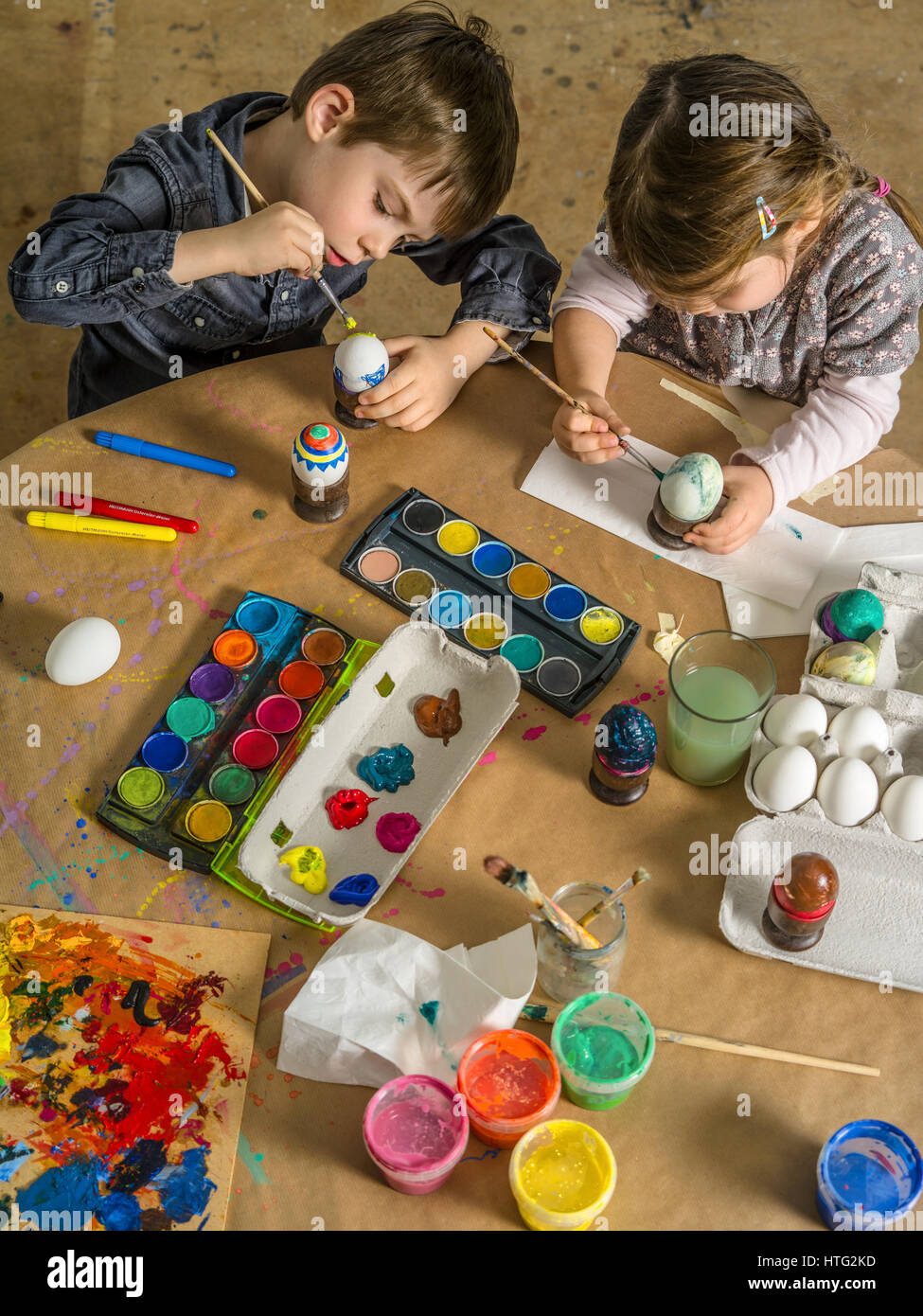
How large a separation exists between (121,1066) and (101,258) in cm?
100

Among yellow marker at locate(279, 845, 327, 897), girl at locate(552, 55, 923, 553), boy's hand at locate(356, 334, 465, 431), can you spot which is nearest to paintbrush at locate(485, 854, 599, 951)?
yellow marker at locate(279, 845, 327, 897)

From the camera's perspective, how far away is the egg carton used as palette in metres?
1.17

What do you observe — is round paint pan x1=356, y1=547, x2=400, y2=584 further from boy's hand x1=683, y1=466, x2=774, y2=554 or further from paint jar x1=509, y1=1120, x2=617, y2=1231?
paint jar x1=509, y1=1120, x2=617, y2=1231

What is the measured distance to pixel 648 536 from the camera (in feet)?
4.64

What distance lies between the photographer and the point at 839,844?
1.17m

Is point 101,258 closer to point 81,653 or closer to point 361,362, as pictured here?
point 361,362

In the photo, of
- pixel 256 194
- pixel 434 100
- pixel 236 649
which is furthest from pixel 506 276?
pixel 236 649

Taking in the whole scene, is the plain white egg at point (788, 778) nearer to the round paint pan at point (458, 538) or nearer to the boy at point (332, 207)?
the round paint pan at point (458, 538)

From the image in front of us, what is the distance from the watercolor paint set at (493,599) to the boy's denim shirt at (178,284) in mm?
341

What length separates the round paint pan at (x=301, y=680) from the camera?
129cm

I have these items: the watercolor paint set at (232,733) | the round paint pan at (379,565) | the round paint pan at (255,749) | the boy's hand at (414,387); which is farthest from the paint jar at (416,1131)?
the boy's hand at (414,387)

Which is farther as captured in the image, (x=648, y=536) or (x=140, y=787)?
(x=648, y=536)

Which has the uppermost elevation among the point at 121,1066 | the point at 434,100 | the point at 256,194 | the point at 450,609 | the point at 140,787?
the point at 434,100

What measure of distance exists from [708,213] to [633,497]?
348mm
